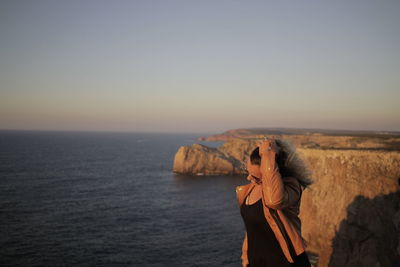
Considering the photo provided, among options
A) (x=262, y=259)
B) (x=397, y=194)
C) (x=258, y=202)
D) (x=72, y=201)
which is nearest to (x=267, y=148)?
(x=258, y=202)

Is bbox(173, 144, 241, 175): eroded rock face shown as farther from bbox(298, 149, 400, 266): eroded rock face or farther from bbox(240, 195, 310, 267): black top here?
bbox(240, 195, 310, 267): black top

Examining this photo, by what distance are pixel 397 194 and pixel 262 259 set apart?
1703 centimetres

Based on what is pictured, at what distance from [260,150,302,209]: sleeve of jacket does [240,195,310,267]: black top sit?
0.81ft

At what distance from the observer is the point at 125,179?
6681 cm

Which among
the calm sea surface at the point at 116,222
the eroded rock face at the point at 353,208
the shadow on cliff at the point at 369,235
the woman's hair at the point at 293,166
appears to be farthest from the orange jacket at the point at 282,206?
the calm sea surface at the point at 116,222

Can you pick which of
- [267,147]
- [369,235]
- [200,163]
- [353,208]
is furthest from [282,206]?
[200,163]

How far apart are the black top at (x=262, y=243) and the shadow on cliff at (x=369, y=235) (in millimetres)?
15776

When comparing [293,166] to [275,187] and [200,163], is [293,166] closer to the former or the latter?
[275,187]

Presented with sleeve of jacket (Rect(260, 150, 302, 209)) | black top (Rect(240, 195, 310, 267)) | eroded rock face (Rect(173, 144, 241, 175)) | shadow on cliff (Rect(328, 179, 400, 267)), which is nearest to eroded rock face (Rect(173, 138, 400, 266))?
shadow on cliff (Rect(328, 179, 400, 267))

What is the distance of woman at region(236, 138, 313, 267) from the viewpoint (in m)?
3.23

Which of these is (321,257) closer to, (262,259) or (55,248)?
(262,259)

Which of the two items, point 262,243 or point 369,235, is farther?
point 369,235

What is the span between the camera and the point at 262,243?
135 inches

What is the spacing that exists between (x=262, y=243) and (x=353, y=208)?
56.4 ft
